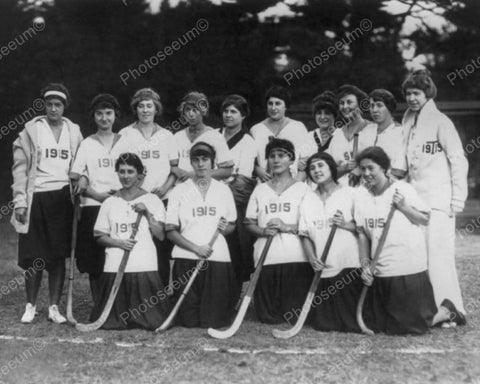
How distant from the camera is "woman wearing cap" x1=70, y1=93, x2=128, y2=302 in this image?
16.7 feet

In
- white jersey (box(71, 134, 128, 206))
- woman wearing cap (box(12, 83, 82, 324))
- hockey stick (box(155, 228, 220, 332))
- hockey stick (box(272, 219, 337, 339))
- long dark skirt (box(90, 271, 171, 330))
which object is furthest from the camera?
white jersey (box(71, 134, 128, 206))

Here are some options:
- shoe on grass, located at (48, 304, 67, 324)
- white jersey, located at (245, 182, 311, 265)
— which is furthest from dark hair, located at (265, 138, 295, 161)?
shoe on grass, located at (48, 304, 67, 324)

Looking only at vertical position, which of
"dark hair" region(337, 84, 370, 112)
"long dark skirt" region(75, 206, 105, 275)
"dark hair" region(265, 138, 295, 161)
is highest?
"dark hair" region(337, 84, 370, 112)

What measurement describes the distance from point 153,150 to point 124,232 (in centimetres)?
74

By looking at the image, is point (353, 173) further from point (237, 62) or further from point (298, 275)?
point (237, 62)

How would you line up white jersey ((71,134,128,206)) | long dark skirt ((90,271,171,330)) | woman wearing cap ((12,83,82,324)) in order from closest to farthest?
long dark skirt ((90,271,171,330))
woman wearing cap ((12,83,82,324))
white jersey ((71,134,128,206))

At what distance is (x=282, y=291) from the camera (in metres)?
4.98

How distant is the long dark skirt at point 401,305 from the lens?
451 cm

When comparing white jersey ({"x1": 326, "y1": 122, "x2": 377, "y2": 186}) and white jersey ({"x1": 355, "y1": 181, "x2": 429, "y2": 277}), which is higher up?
white jersey ({"x1": 326, "y1": 122, "x2": 377, "y2": 186})

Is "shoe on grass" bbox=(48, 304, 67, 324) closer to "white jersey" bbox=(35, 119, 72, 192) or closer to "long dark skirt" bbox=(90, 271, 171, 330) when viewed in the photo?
"long dark skirt" bbox=(90, 271, 171, 330)

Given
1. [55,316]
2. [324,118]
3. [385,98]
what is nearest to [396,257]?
[385,98]

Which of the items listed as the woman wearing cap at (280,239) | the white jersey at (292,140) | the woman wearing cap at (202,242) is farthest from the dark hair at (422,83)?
the woman wearing cap at (202,242)

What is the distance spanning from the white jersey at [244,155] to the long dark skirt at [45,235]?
4.66 feet

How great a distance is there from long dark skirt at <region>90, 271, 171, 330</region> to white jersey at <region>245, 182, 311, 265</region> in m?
0.81
